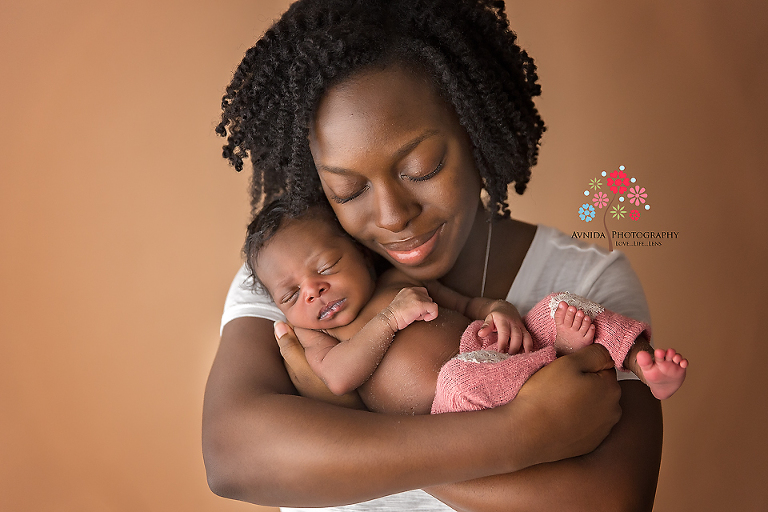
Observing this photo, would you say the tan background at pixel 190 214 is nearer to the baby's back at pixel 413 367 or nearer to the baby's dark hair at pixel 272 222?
the baby's dark hair at pixel 272 222

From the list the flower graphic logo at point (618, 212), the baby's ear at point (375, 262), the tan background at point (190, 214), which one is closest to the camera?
the baby's ear at point (375, 262)

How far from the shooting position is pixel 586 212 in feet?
7.31

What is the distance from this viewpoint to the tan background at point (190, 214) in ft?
6.57

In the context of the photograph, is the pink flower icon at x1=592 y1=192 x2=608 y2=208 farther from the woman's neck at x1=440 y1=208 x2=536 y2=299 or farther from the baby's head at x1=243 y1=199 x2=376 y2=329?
the baby's head at x1=243 y1=199 x2=376 y2=329

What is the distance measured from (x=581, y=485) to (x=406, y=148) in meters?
0.70

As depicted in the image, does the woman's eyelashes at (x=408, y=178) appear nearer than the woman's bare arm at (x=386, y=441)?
No

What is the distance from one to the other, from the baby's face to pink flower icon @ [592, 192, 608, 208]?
3.68 ft

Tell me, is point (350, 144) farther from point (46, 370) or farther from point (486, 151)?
point (46, 370)

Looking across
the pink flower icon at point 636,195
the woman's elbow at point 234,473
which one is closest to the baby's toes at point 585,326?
the woman's elbow at point 234,473

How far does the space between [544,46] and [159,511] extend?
2.29m

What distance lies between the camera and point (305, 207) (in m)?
1.45

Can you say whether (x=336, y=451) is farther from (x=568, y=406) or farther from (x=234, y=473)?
(x=568, y=406)

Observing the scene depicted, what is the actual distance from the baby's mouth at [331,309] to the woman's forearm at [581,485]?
445 mm

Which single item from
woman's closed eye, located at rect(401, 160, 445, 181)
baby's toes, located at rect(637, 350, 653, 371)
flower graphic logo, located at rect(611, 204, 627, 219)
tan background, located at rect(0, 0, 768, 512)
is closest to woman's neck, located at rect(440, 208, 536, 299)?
woman's closed eye, located at rect(401, 160, 445, 181)
